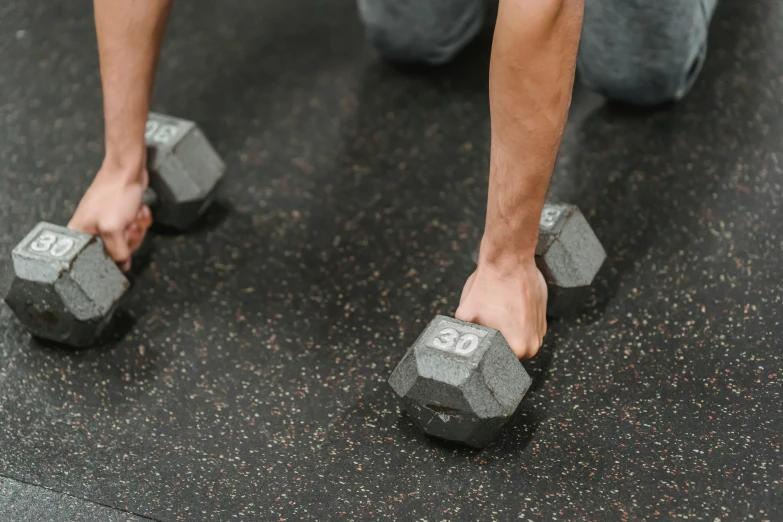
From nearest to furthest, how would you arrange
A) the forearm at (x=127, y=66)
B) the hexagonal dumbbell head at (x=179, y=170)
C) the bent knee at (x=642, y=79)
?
the forearm at (x=127, y=66) → the hexagonal dumbbell head at (x=179, y=170) → the bent knee at (x=642, y=79)

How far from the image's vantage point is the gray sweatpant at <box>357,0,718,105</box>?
4.54 feet

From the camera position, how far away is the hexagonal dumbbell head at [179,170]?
1.31m

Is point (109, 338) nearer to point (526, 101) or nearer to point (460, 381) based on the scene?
point (460, 381)

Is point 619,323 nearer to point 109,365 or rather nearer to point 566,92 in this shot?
point 566,92

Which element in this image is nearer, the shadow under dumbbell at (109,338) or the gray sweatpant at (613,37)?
the shadow under dumbbell at (109,338)

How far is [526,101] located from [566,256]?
25 centimetres

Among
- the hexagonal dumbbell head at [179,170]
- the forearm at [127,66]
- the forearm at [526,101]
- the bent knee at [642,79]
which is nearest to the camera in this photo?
the forearm at [526,101]

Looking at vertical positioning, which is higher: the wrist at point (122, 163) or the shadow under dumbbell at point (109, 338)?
the wrist at point (122, 163)

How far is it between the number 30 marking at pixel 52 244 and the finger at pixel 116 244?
5cm

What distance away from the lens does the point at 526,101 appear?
3.21ft

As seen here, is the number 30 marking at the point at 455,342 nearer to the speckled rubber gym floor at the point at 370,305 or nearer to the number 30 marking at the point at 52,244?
the speckled rubber gym floor at the point at 370,305

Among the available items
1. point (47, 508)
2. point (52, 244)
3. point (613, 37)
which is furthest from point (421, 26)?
point (47, 508)

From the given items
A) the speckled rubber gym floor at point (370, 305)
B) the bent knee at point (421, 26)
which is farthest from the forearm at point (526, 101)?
the bent knee at point (421, 26)

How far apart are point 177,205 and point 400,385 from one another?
1.49 feet
